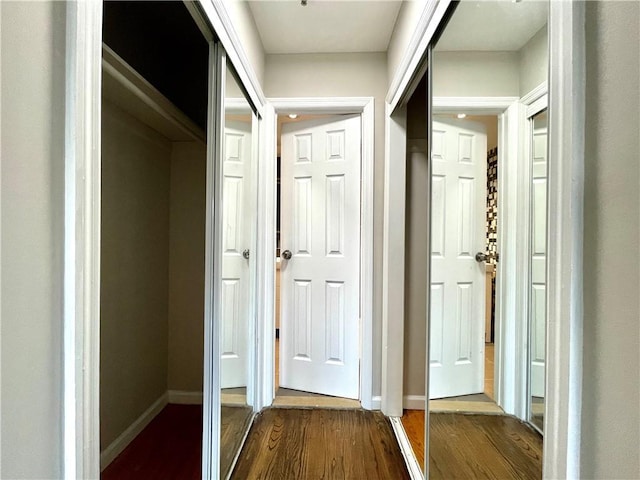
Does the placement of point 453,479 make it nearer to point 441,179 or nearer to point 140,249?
point 441,179

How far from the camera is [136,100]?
166 cm

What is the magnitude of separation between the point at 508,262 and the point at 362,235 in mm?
1442

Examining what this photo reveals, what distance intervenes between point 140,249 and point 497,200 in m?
1.93

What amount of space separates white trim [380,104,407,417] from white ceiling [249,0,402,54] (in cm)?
48

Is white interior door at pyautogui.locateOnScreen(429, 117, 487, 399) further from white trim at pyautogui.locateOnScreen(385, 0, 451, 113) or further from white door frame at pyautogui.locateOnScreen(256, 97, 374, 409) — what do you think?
white door frame at pyautogui.locateOnScreen(256, 97, 374, 409)

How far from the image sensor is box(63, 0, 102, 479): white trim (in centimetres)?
55

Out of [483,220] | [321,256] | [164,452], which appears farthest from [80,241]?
[321,256]

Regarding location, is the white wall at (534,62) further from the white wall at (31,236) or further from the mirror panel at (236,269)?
the mirror panel at (236,269)

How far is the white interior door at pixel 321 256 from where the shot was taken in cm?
245

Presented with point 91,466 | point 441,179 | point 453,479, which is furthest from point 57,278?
point 453,479

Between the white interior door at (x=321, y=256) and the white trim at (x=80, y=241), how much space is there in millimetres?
1953

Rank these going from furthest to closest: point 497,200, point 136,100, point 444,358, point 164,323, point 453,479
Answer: point 164,323 < point 136,100 < point 444,358 < point 453,479 < point 497,200

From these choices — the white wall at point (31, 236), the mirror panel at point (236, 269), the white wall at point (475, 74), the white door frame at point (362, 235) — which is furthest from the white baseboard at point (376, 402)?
the white wall at point (31, 236)

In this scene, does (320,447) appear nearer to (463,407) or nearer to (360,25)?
(463,407)
